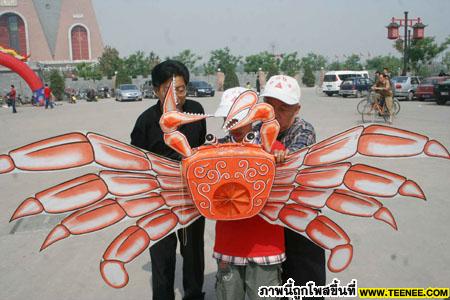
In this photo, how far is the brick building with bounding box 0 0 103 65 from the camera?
48.6 metres

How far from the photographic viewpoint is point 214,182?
1.73 meters

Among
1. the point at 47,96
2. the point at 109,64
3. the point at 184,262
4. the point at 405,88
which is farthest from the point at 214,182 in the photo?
the point at 109,64

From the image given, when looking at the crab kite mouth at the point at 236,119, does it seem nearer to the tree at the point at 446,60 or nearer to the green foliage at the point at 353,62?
the tree at the point at 446,60

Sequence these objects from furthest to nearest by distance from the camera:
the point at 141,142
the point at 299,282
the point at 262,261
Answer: the point at 141,142
the point at 299,282
the point at 262,261

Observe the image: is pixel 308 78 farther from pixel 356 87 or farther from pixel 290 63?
pixel 356 87

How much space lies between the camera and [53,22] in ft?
168

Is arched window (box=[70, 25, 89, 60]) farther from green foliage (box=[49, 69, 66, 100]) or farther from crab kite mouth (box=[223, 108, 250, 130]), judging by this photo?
crab kite mouth (box=[223, 108, 250, 130])

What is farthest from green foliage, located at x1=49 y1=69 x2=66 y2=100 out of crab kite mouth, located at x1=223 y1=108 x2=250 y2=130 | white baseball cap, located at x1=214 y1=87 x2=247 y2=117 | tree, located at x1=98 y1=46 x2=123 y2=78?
crab kite mouth, located at x1=223 y1=108 x2=250 y2=130

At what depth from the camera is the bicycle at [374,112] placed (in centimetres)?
1148

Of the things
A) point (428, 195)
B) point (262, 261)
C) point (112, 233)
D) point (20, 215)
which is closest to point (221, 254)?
point (262, 261)

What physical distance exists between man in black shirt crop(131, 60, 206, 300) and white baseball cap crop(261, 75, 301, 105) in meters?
0.57

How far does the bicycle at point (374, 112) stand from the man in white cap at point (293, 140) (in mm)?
10137

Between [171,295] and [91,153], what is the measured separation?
125 cm

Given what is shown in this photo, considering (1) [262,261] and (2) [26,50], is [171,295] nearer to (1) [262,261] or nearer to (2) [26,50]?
(1) [262,261]
